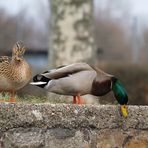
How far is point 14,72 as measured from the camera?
543 cm

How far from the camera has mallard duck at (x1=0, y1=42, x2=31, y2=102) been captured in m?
5.43

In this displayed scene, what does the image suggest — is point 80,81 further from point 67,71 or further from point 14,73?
point 14,73

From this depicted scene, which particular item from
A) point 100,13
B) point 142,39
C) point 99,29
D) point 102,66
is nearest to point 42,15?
point 100,13

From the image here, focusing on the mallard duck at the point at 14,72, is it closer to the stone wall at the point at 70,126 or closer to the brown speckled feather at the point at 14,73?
the brown speckled feather at the point at 14,73

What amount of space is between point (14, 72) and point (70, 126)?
2.38 feet

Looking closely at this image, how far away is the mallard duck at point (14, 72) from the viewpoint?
5426 mm

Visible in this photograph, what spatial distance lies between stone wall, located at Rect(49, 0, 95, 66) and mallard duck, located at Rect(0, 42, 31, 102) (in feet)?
25.6

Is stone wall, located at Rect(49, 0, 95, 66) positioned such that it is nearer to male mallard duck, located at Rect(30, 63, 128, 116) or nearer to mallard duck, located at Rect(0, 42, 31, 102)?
male mallard duck, located at Rect(30, 63, 128, 116)

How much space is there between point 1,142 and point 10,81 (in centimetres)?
72

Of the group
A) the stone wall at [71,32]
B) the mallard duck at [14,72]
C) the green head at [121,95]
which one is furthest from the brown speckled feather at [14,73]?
the stone wall at [71,32]

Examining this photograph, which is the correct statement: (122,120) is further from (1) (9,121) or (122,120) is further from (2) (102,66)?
(2) (102,66)

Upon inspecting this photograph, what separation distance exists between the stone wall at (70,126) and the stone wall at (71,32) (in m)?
8.10

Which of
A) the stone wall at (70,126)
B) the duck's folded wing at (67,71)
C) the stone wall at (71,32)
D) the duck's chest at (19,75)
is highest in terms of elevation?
the duck's chest at (19,75)

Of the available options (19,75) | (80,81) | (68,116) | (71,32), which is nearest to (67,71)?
(80,81)
